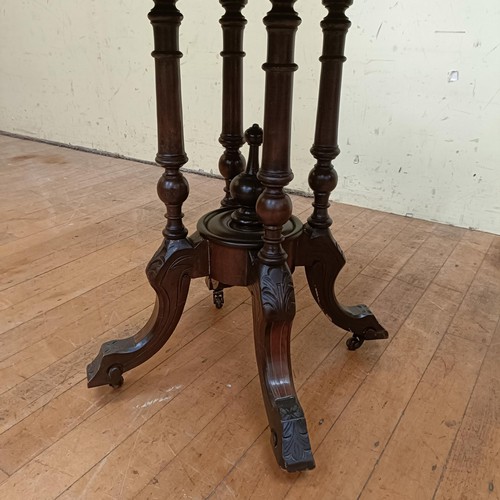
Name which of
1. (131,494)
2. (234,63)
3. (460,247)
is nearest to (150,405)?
(131,494)

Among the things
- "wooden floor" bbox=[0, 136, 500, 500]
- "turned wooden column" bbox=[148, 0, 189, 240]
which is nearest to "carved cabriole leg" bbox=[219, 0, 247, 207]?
"turned wooden column" bbox=[148, 0, 189, 240]

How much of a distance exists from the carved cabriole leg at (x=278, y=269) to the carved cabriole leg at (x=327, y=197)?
0.56 feet

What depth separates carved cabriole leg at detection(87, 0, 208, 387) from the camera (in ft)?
2.54

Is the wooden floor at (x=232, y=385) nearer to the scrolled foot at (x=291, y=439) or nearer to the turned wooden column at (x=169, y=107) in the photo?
the scrolled foot at (x=291, y=439)

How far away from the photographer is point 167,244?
0.87 meters

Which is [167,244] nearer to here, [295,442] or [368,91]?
[295,442]

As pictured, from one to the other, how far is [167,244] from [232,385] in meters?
0.30

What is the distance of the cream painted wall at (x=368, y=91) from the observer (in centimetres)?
169

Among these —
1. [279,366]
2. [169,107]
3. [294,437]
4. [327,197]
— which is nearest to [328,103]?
[327,197]

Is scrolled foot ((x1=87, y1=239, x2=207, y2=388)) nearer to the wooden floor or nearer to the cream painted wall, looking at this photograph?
the wooden floor

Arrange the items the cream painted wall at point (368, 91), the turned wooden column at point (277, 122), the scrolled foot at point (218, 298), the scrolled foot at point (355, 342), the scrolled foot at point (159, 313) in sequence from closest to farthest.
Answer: the turned wooden column at point (277, 122), the scrolled foot at point (159, 313), the scrolled foot at point (355, 342), the scrolled foot at point (218, 298), the cream painted wall at point (368, 91)

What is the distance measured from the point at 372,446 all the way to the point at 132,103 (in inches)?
85.2

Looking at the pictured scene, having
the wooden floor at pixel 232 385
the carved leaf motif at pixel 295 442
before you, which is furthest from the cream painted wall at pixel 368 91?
the carved leaf motif at pixel 295 442

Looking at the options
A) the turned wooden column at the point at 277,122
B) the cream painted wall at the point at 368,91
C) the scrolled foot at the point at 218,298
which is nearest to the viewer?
the turned wooden column at the point at 277,122
